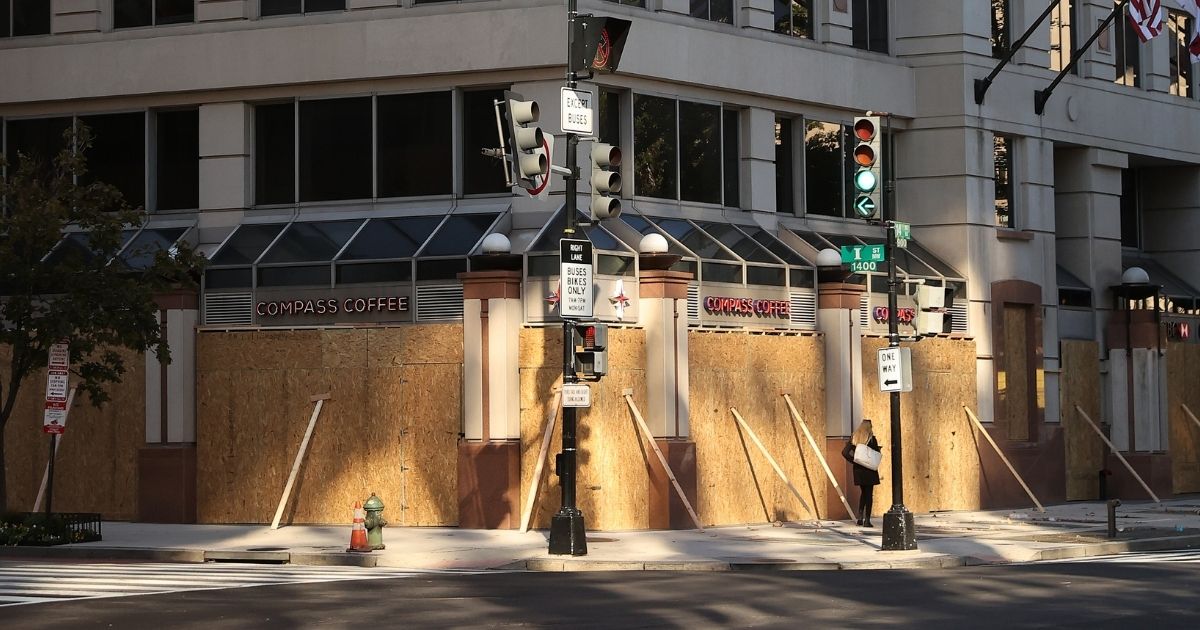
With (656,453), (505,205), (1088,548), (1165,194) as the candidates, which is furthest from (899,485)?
(1165,194)

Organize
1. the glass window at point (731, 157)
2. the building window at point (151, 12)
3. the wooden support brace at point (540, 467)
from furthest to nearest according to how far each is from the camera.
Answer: the glass window at point (731, 157) → the building window at point (151, 12) → the wooden support brace at point (540, 467)

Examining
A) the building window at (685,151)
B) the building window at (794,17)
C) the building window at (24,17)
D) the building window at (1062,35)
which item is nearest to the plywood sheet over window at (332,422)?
the building window at (685,151)

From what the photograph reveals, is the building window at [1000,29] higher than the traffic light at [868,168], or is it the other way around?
the building window at [1000,29]

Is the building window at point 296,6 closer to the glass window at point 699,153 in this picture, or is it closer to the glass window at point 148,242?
the glass window at point 148,242

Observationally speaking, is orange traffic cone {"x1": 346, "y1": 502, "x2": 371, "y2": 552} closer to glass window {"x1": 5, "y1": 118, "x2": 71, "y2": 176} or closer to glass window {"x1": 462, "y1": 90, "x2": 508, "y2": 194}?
glass window {"x1": 462, "y1": 90, "x2": 508, "y2": 194}

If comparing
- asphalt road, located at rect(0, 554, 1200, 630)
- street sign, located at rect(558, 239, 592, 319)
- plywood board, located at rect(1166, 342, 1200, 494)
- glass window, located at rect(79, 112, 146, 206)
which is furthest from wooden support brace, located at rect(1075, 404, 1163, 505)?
glass window, located at rect(79, 112, 146, 206)

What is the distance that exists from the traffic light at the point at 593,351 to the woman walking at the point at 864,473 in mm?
6607

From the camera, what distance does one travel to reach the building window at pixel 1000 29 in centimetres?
3728

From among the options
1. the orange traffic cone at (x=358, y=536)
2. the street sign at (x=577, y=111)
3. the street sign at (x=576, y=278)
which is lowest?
the orange traffic cone at (x=358, y=536)

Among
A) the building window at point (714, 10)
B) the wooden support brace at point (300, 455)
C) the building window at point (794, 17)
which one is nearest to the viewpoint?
the wooden support brace at point (300, 455)

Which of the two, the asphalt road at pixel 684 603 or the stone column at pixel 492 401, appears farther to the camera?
the stone column at pixel 492 401

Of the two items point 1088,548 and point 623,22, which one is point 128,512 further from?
point 1088,548

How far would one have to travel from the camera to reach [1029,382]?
36719 millimetres

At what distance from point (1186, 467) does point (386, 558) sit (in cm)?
2347
